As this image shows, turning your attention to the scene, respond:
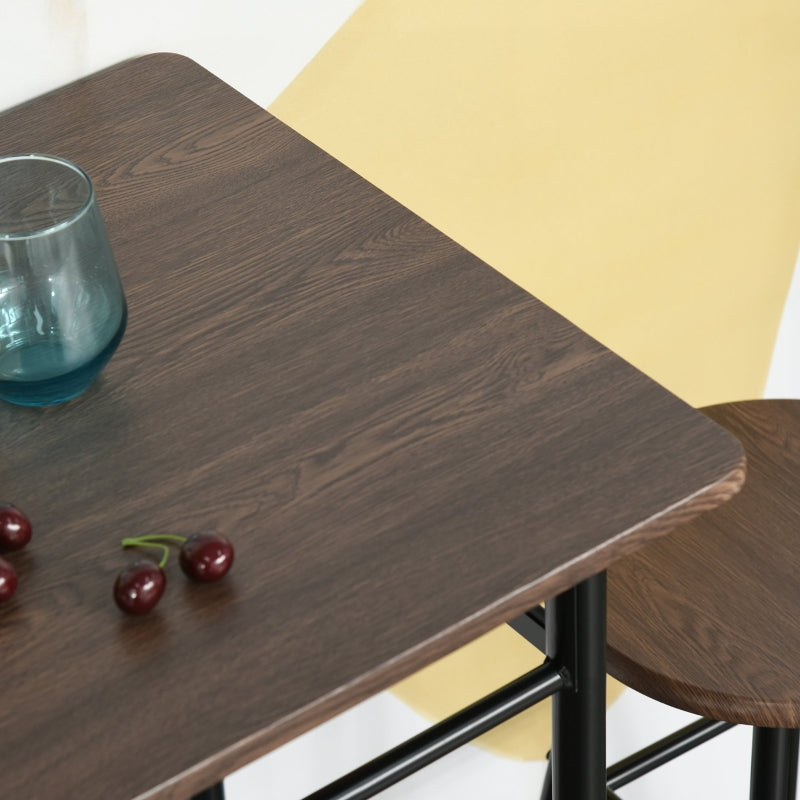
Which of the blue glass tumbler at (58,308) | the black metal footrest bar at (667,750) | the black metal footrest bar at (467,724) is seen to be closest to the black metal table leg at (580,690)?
the black metal footrest bar at (467,724)

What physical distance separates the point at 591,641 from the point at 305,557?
0.27 metres

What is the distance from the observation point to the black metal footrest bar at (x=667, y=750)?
156cm

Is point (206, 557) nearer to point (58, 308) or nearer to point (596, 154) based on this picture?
point (58, 308)

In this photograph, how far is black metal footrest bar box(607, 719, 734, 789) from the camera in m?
1.56

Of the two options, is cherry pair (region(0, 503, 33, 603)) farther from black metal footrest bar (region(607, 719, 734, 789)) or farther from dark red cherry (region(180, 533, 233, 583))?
black metal footrest bar (region(607, 719, 734, 789))

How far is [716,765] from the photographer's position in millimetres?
2238

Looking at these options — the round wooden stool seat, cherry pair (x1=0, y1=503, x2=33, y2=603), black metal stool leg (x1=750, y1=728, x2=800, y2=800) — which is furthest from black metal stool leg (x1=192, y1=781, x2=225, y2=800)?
black metal stool leg (x1=750, y1=728, x2=800, y2=800)

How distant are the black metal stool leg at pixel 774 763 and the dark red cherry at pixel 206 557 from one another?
2.80ft

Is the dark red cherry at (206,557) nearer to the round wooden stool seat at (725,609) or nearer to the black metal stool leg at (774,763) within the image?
→ the round wooden stool seat at (725,609)

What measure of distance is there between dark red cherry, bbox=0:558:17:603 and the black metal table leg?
1.24 feet

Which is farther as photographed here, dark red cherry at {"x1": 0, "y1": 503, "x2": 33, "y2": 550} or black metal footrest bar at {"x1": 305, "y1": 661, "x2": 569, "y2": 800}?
A: black metal footrest bar at {"x1": 305, "y1": 661, "x2": 569, "y2": 800}

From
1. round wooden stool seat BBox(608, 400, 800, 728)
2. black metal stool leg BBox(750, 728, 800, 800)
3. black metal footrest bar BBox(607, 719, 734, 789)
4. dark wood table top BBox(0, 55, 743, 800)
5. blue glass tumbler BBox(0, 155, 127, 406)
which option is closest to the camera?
dark wood table top BBox(0, 55, 743, 800)

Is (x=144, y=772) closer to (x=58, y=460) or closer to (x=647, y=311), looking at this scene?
(x=58, y=460)

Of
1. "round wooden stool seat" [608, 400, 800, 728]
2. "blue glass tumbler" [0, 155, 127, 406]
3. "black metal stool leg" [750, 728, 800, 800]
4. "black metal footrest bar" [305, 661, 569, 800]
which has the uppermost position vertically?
"blue glass tumbler" [0, 155, 127, 406]
